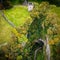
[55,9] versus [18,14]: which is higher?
[55,9]

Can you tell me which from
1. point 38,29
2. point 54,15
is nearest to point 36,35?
point 38,29

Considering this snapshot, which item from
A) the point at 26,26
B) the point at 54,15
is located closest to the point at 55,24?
the point at 54,15

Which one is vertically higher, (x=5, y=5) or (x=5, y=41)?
(x=5, y=5)

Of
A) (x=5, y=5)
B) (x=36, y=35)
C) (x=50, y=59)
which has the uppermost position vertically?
(x=5, y=5)

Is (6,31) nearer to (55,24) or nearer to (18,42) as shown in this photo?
(18,42)

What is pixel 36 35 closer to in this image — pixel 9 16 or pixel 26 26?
pixel 26 26

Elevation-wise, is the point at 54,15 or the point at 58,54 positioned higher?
the point at 54,15
